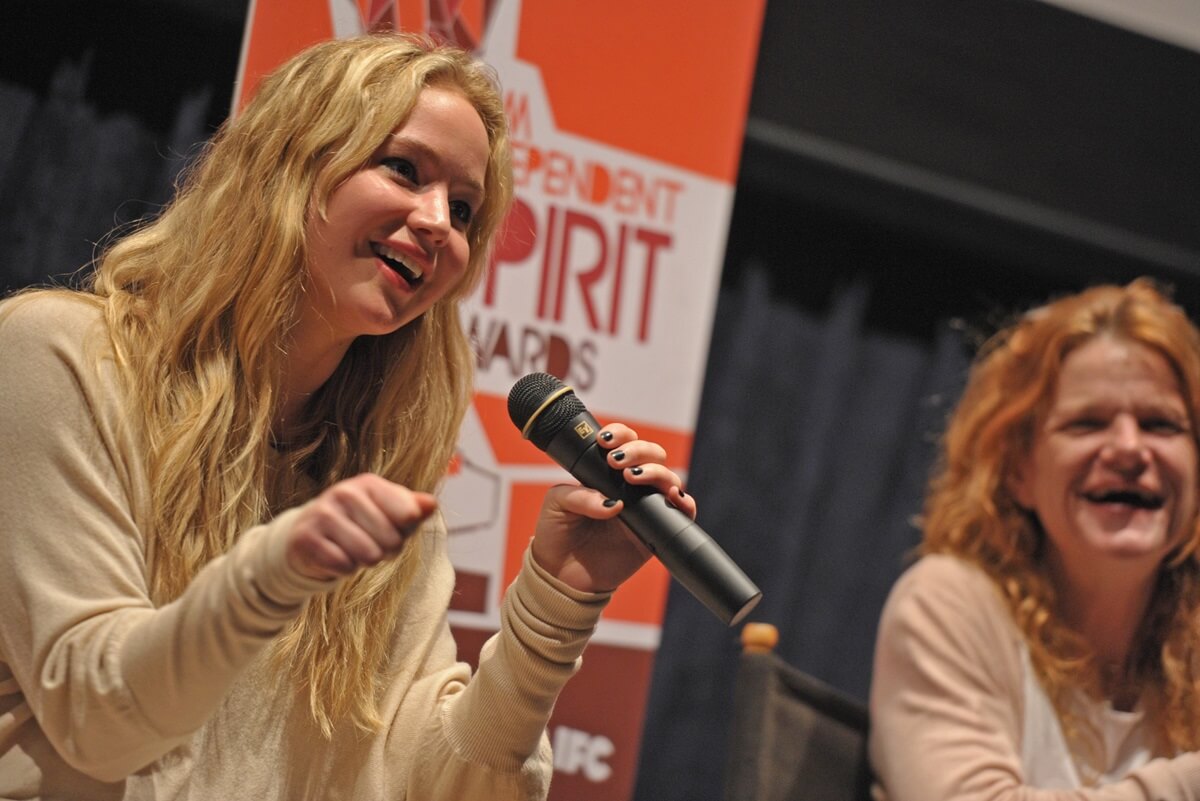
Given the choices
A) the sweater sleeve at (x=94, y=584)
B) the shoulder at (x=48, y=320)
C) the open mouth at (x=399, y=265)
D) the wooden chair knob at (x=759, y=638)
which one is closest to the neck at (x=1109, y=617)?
the wooden chair knob at (x=759, y=638)

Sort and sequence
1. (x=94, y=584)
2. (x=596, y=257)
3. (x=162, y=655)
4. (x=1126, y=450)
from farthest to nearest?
(x=596, y=257)
(x=1126, y=450)
(x=94, y=584)
(x=162, y=655)

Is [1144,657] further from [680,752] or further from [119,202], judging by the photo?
[119,202]

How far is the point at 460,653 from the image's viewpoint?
198 centimetres

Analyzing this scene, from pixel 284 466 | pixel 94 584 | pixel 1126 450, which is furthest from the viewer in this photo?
pixel 1126 450

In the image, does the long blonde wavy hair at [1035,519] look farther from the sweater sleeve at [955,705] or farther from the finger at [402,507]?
the finger at [402,507]

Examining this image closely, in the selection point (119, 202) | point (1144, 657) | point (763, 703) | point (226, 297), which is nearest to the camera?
point (226, 297)

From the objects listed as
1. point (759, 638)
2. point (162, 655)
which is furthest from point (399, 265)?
point (759, 638)

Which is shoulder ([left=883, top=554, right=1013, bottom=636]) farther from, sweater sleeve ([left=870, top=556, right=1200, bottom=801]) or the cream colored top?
the cream colored top

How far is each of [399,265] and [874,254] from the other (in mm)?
1885

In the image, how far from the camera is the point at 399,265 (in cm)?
144

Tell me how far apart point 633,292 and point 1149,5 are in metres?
1.56

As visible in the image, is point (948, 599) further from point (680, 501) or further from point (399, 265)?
point (399, 265)

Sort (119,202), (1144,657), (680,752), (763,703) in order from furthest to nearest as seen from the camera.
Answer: (680,752) < (119,202) < (1144,657) < (763,703)

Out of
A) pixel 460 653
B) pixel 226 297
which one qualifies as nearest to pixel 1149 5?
pixel 460 653
